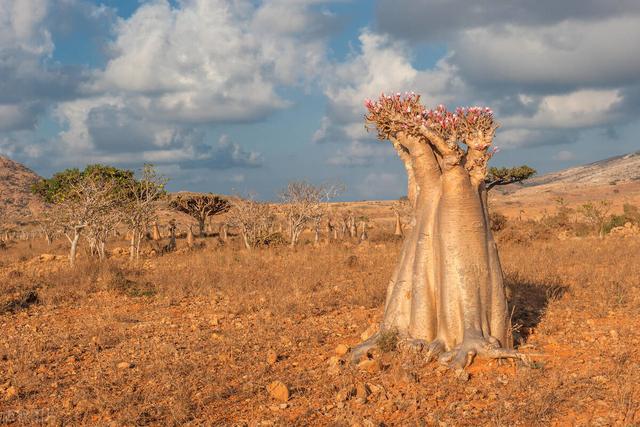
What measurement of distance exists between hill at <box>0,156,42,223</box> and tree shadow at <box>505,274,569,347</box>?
5711cm

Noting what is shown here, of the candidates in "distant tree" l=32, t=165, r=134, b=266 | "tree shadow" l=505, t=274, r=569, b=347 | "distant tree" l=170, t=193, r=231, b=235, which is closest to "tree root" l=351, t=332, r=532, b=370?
"tree shadow" l=505, t=274, r=569, b=347

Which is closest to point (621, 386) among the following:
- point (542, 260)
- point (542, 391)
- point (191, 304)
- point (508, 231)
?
point (542, 391)

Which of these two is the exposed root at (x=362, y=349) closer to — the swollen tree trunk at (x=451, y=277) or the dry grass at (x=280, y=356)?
the swollen tree trunk at (x=451, y=277)

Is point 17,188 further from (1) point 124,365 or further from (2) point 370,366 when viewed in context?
(2) point 370,366

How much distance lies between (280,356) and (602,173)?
375 ft

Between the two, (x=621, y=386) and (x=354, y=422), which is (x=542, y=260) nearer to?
(x=621, y=386)

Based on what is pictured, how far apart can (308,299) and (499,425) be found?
614cm

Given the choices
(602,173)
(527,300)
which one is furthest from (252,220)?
(602,173)

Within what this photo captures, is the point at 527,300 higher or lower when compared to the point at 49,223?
lower

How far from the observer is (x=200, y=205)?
106 feet

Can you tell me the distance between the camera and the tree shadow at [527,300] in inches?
293

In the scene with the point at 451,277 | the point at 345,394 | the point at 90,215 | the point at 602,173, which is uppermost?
the point at 602,173

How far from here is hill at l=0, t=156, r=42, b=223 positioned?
63.4 m

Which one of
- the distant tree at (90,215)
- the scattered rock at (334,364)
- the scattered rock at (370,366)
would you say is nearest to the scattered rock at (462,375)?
the scattered rock at (370,366)
